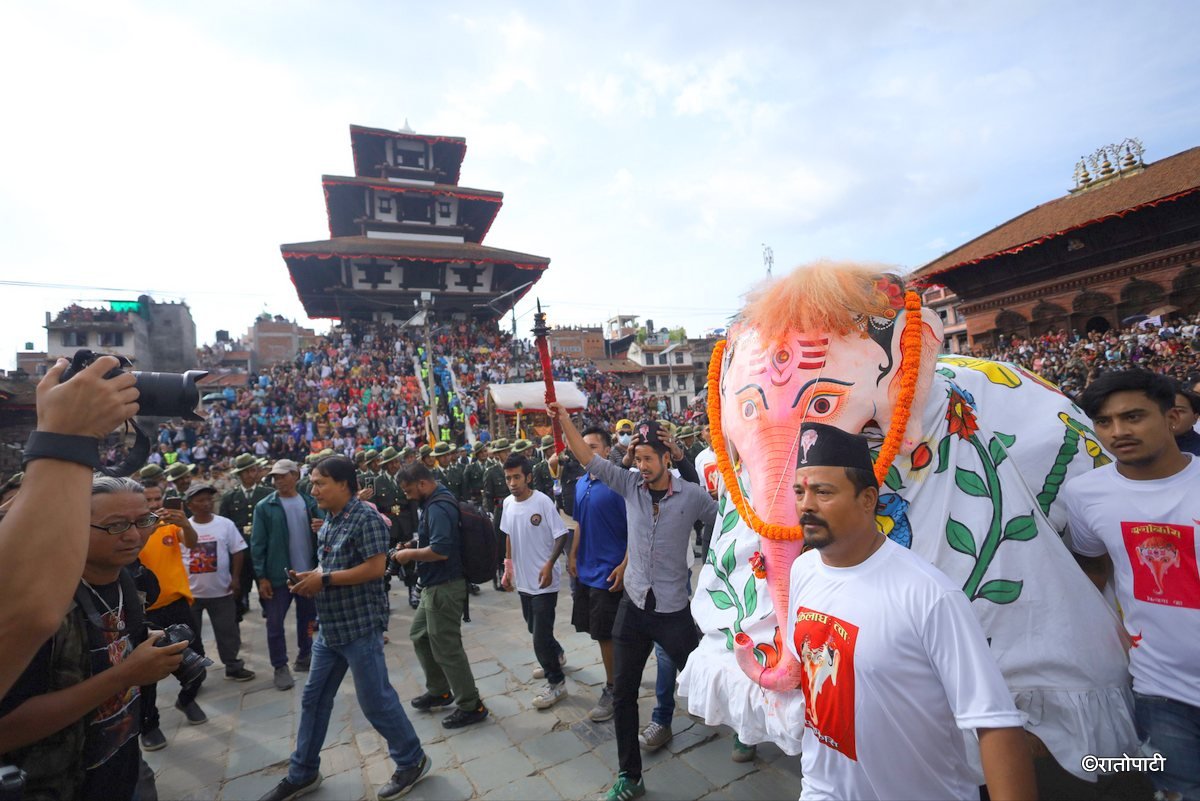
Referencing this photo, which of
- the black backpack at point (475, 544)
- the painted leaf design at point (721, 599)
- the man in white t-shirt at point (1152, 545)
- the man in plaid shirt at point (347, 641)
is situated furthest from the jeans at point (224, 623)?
the man in white t-shirt at point (1152, 545)

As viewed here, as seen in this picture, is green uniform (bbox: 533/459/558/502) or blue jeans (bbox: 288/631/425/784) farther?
green uniform (bbox: 533/459/558/502)

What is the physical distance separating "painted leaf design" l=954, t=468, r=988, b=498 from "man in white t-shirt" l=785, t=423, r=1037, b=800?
2.50 ft

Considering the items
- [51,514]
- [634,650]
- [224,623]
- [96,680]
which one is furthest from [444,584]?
[51,514]

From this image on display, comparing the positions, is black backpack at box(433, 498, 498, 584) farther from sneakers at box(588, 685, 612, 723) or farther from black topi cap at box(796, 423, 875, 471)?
black topi cap at box(796, 423, 875, 471)

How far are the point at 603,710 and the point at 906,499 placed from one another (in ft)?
8.22

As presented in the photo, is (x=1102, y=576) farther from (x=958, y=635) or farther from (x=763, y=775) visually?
(x=763, y=775)

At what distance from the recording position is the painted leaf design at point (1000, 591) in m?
1.93

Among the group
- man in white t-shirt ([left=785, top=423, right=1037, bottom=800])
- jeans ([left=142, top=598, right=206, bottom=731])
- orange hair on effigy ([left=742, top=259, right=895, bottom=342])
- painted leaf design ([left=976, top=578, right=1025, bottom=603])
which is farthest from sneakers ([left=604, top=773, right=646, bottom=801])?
jeans ([left=142, top=598, right=206, bottom=731])

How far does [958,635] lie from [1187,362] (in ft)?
49.8

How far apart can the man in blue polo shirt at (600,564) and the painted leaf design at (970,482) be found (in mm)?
1885

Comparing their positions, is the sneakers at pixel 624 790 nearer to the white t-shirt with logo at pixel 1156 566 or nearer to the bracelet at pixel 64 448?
the white t-shirt with logo at pixel 1156 566

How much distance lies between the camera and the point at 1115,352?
13680 mm

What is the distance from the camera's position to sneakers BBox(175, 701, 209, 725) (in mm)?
4137

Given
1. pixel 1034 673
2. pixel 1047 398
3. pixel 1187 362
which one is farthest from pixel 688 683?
pixel 1187 362
